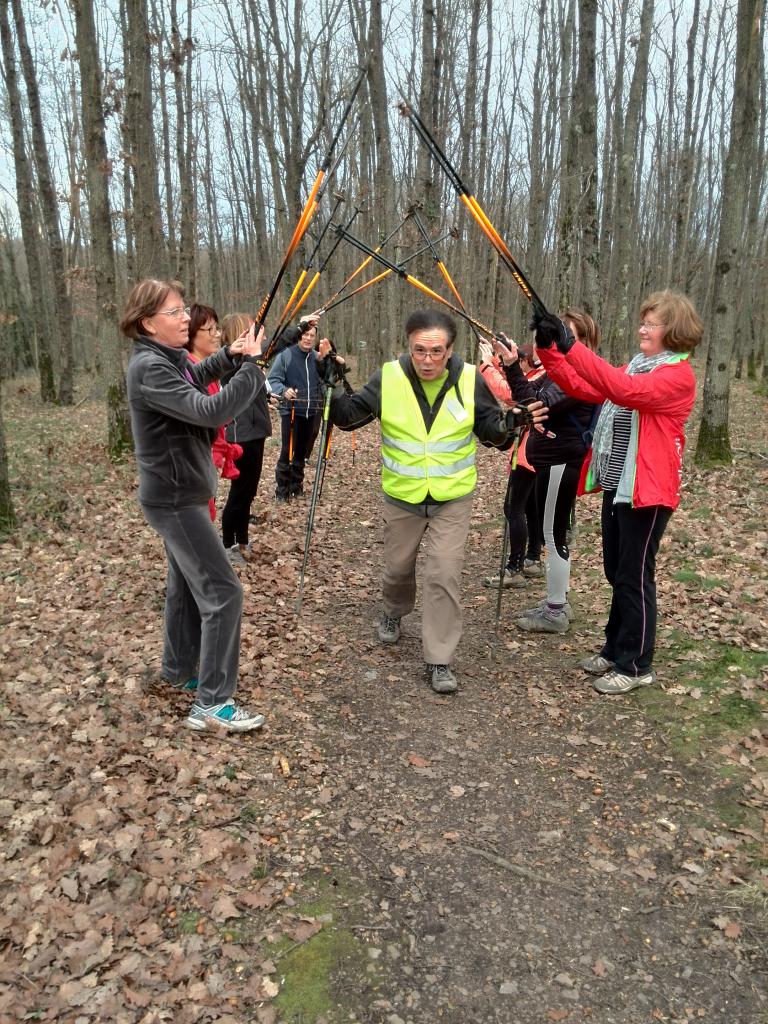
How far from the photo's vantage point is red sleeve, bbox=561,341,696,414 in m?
3.95

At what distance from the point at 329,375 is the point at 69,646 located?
2737mm

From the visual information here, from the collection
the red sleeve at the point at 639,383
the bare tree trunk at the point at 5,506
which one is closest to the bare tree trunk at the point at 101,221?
the bare tree trunk at the point at 5,506

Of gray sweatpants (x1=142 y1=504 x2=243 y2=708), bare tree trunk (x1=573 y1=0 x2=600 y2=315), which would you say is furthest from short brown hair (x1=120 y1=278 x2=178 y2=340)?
bare tree trunk (x1=573 y1=0 x2=600 y2=315)

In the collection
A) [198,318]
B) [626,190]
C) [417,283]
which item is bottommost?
[198,318]

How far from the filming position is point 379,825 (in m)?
3.54

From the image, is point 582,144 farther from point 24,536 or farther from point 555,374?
point 24,536

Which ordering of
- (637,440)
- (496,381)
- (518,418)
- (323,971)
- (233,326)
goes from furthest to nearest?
1. (233,326)
2. (496,381)
3. (518,418)
4. (637,440)
5. (323,971)

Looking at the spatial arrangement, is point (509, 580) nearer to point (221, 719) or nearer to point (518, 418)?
point (518, 418)

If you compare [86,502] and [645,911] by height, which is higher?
[86,502]

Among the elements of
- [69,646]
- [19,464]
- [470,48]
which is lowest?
[69,646]

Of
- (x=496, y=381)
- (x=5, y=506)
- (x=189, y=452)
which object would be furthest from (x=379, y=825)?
(x=5, y=506)

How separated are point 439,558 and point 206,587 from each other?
1545 mm

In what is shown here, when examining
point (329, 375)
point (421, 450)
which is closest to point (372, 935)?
point (421, 450)

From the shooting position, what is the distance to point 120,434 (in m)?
11.0
